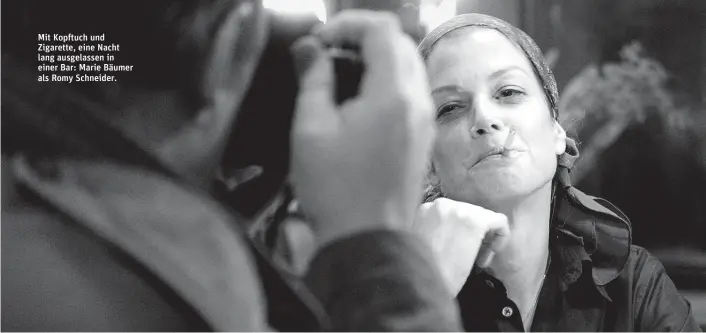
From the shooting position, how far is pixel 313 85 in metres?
0.97

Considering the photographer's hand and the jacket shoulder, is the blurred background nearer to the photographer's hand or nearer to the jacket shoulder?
the photographer's hand

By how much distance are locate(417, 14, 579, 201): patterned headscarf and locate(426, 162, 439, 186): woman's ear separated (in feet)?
0.07

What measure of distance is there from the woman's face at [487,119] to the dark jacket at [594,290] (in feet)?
0.37

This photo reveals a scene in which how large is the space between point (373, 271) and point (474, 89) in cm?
37

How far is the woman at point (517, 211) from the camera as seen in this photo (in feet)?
3.30

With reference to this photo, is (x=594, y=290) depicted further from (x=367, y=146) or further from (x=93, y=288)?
(x=93, y=288)

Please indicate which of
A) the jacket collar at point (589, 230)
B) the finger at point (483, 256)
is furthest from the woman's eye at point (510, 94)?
the finger at point (483, 256)

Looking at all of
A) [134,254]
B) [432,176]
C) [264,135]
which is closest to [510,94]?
[432,176]

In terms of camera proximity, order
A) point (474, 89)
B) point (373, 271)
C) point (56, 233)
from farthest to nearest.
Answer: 1. point (474, 89)
2. point (56, 233)
3. point (373, 271)

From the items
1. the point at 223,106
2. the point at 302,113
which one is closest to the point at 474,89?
the point at 302,113

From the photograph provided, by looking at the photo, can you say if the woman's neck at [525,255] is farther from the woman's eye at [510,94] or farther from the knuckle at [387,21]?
the knuckle at [387,21]

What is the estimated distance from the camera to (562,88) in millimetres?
1072

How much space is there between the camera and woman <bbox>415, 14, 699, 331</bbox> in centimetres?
101

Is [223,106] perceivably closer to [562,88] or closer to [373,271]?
[373,271]
